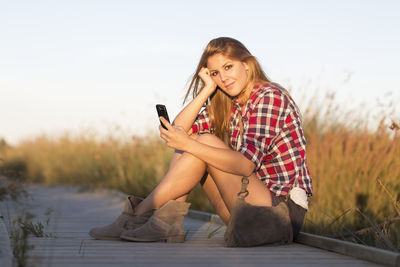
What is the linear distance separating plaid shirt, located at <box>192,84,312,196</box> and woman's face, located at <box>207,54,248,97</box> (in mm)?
167

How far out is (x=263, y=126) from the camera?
127 inches

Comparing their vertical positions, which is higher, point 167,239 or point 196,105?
point 196,105

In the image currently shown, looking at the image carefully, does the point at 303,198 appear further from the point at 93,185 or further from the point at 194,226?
the point at 93,185

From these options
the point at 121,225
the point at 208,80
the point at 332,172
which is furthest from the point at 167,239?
the point at 332,172

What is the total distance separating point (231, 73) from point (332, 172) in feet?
9.73

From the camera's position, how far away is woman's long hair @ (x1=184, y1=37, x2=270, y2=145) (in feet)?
12.0

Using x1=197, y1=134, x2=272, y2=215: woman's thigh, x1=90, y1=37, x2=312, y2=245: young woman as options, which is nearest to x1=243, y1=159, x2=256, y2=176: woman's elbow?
x1=90, y1=37, x2=312, y2=245: young woman

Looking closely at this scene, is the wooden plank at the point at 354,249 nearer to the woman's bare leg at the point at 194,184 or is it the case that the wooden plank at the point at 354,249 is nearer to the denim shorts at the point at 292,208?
the denim shorts at the point at 292,208

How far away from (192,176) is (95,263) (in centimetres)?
106

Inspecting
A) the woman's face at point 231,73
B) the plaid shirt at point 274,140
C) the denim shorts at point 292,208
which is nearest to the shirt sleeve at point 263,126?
the plaid shirt at point 274,140

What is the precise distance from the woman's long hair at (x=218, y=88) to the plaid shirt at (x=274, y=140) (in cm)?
21

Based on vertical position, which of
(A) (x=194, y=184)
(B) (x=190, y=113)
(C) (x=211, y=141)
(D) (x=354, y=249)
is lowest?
(D) (x=354, y=249)

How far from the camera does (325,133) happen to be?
7723 mm

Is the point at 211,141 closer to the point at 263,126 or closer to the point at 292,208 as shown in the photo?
the point at 263,126
